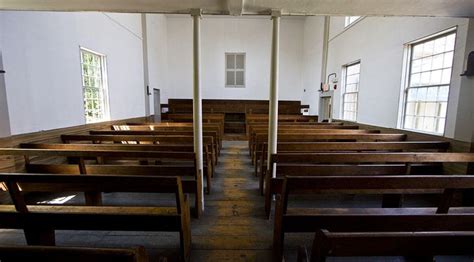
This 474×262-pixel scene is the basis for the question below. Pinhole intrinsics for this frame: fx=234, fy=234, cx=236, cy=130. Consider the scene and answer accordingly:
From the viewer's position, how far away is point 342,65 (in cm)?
691

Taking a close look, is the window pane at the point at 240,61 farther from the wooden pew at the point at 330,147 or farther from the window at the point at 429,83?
the wooden pew at the point at 330,147

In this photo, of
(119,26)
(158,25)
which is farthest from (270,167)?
(158,25)

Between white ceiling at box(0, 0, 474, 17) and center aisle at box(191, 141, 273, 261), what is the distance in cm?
209

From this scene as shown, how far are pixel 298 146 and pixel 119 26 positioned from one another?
18.0 ft

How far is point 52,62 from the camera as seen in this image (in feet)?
11.7

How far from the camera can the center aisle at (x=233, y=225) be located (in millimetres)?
1854

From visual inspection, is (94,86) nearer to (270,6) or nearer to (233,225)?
(270,6)

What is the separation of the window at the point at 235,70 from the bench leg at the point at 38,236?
31.0ft

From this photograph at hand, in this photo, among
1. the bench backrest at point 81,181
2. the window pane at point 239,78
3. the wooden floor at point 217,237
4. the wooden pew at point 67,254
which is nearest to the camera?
the wooden pew at point 67,254

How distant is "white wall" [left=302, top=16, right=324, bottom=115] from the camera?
862 centimetres

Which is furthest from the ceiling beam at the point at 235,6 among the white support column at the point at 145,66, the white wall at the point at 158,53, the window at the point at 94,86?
the white wall at the point at 158,53

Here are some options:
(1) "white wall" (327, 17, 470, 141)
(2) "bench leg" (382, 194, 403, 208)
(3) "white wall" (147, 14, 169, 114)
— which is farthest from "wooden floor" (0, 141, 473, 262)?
(3) "white wall" (147, 14, 169, 114)

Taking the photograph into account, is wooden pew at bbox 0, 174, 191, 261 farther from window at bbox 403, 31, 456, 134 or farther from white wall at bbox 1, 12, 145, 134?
window at bbox 403, 31, 456, 134

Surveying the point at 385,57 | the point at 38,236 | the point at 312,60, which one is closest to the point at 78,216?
the point at 38,236
